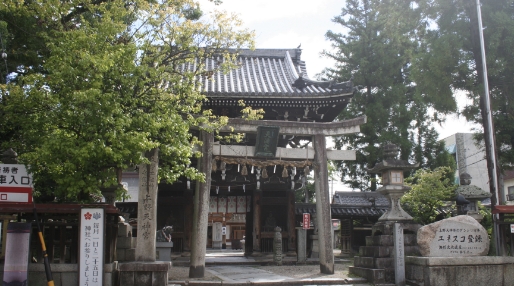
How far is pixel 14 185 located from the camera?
10367 mm

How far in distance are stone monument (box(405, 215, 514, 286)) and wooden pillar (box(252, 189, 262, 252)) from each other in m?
10.0

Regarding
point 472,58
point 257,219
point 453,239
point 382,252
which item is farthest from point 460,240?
point 257,219

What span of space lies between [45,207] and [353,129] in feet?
33.0

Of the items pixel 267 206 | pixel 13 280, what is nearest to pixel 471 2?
pixel 267 206

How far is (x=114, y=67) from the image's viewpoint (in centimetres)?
1049

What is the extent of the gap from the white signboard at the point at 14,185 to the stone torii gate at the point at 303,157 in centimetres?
490

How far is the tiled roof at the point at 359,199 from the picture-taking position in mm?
25453

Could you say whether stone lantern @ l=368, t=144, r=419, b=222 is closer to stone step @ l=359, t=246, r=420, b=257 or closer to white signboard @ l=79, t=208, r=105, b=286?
stone step @ l=359, t=246, r=420, b=257

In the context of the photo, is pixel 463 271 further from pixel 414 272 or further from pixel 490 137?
pixel 490 137

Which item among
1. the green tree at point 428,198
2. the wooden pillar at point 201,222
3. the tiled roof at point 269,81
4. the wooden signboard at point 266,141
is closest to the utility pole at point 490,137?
the tiled roof at point 269,81

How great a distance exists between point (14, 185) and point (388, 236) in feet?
33.4

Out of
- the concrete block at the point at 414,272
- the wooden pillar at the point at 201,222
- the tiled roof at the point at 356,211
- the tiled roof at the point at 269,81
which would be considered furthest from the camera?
the tiled roof at the point at 356,211

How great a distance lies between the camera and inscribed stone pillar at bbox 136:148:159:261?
11.4 m

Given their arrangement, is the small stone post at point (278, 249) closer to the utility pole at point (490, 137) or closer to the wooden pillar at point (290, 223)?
the wooden pillar at point (290, 223)
